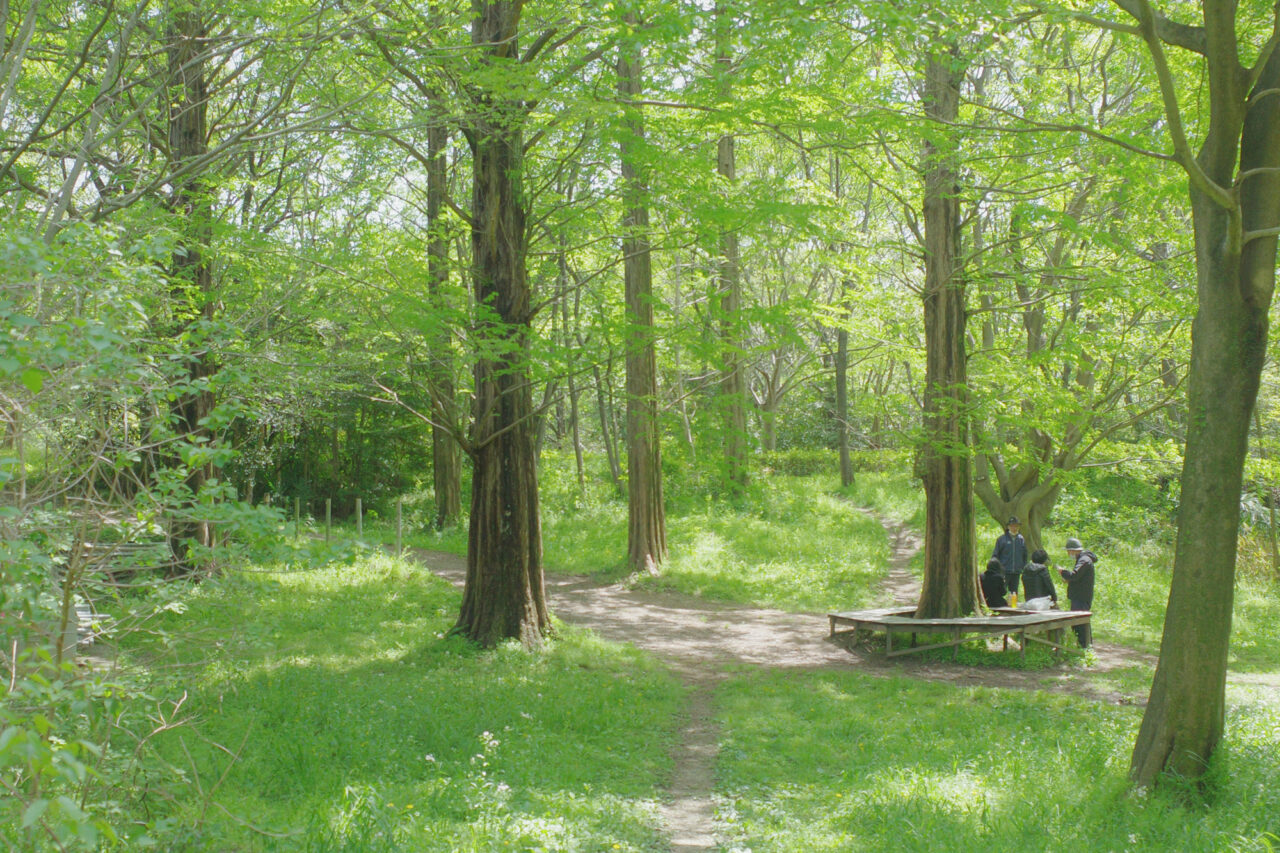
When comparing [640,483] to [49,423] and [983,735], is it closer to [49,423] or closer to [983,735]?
[983,735]

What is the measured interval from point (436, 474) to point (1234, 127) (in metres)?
20.2

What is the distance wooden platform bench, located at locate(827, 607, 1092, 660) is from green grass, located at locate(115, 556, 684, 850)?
10.3ft

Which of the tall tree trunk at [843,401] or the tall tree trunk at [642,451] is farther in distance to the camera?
the tall tree trunk at [843,401]

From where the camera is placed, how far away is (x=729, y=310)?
57.0 feet

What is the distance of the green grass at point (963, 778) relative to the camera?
538 cm

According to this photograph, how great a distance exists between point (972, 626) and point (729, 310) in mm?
7841

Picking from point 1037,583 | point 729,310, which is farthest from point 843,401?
point 1037,583

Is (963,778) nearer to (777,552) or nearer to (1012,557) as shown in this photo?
(1012,557)

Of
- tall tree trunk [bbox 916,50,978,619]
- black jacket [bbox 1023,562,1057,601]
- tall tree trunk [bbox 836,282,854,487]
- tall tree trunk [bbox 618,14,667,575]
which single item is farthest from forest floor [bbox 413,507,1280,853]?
tall tree trunk [bbox 836,282,854,487]

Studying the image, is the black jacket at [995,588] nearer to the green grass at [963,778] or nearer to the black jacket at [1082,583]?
the black jacket at [1082,583]

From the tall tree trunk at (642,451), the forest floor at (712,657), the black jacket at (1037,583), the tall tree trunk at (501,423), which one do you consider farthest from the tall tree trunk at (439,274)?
the black jacket at (1037,583)

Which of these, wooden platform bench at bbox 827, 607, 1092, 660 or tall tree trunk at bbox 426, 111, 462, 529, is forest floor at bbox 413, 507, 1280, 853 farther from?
tall tree trunk at bbox 426, 111, 462, 529

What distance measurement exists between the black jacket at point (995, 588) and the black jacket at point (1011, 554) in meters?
0.57

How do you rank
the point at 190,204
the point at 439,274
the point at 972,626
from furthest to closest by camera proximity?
1. the point at 439,274
2. the point at 972,626
3. the point at 190,204
